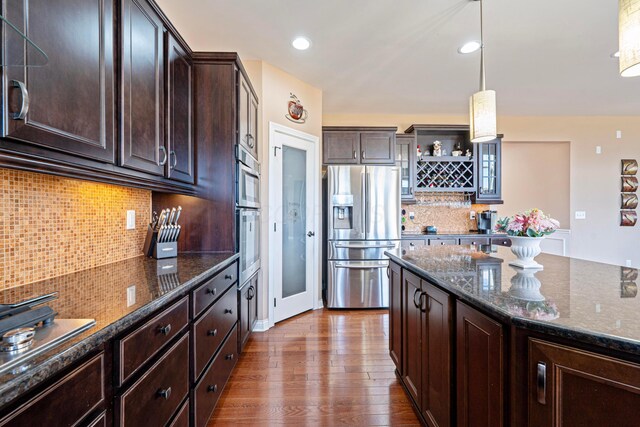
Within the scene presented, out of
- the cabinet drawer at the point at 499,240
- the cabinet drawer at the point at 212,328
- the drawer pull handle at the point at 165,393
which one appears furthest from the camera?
the cabinet drawer at the point at 499,240

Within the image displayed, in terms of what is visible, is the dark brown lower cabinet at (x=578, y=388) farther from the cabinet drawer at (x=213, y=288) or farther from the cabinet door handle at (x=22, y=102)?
the cabinet door handle at (x=22, y=102)

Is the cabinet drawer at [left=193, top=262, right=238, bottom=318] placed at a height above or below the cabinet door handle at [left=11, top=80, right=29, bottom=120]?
below

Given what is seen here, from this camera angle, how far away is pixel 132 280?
1321 mm

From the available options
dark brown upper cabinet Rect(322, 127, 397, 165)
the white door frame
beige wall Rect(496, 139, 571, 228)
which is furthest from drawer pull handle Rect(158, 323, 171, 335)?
beige wall Rect(496, 139, 571, 228)

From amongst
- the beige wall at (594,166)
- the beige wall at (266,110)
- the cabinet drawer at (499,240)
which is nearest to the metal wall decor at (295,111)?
the beige wall at (266,110)

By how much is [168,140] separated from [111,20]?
638 mm

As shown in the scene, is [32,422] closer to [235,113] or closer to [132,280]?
[132,280]

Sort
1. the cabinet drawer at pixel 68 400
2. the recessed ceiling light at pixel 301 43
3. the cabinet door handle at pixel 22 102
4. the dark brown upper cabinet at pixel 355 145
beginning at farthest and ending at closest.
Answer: the dark brown upper cabinet at pixel 355 145 → the recessed ceiling light at pixel 301 43 → the cabinet door handle at pixel 22 102 → the cabinet drawer at pixel 68 400

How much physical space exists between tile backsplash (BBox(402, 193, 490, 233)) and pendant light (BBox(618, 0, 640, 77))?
3678 mm

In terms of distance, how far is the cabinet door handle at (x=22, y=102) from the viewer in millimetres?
809

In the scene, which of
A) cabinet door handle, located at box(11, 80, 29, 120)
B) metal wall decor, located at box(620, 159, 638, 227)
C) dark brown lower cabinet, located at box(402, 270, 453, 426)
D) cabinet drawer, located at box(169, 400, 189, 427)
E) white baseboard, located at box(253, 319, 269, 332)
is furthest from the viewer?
metal wall decor, located at box(620, 159, 638, 227)

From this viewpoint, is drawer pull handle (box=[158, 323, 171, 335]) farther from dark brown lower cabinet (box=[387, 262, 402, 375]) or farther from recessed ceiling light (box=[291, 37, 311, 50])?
recessed ceiling light (box=[291, 37, 311, 50])

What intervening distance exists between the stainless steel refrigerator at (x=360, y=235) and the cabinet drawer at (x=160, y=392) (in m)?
2.60

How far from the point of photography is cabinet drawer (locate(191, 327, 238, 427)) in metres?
1.44
